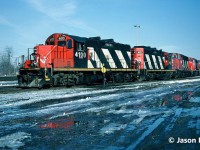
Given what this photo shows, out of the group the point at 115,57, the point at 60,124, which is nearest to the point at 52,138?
the point at 60,124

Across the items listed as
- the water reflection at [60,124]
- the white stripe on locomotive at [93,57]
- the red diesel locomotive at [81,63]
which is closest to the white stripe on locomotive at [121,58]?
the red diesel locomotive at [81,63]

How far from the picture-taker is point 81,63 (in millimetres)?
21250

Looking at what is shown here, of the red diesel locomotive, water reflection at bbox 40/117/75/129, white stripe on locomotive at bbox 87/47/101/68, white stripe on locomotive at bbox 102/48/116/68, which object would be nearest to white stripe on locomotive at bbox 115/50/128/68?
the red diesel locomotive

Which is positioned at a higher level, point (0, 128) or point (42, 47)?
point (42, 47)

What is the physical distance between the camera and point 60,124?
6.53 m

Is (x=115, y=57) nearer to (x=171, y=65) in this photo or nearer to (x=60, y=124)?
(x=171, y=65)

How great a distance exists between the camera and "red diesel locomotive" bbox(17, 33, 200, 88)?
18.7m

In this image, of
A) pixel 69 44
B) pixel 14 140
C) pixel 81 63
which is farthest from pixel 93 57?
pixel 14 140

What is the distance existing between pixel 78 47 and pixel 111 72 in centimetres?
619

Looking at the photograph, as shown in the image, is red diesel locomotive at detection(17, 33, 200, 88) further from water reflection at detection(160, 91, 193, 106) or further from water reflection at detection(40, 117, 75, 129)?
water reflection at detection(40, 117, 75, 129)

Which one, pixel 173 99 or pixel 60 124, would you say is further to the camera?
pixel 173 99

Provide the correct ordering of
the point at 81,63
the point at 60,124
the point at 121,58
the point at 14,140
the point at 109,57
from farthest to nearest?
the point at 121,58 < the point at 109,57 < the point at 81,63 < the point at 60,124 < the point at 14,140

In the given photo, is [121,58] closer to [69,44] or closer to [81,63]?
[81,63]

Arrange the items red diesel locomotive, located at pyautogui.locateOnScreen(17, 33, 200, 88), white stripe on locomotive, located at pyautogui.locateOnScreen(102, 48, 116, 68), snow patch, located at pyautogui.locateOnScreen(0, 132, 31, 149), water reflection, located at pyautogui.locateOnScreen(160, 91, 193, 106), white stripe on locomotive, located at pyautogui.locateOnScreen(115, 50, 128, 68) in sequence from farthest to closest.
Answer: white stripe on locomotive, located at pyautogui.locateOnScreen(115, 50, 128, 68)
white stripe on locomotive, located at pyautogui.locateOnScreen(102, 48, 116, 68)
red diesel locomotive, located at pyautogui.locateOnScreen(17, 33, 200, 88)
water reflection, located at pyautogui.locateOnScreen(160, 91, 193, 106)
snow patch, located at pyautogui.locateOnScreen(0, 132, 31, 149)
